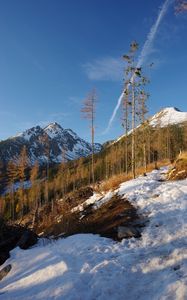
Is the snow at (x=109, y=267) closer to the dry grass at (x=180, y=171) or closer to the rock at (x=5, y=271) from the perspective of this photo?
the rock at (x=5, y=271)

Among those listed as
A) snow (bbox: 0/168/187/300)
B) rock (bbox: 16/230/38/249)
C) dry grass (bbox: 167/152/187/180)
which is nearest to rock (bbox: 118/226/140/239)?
snow (bbox: 0/168/187/300)

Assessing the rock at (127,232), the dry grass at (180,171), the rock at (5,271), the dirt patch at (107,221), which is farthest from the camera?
the dry grass at (180,171)

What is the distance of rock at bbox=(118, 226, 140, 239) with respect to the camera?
32.9ft

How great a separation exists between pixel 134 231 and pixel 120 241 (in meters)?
0.66

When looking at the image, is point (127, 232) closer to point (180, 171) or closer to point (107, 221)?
point (107, 221)

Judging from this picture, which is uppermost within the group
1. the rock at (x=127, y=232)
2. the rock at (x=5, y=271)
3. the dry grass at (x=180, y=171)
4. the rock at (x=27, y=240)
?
the dry grass at (x=180, y=171)

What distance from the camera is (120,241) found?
9758 mm

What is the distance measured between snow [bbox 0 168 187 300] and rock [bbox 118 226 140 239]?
0.27 metres

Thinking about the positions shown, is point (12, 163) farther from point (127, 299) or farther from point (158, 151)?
point (127, 299)

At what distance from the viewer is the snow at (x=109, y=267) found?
22.2 feet

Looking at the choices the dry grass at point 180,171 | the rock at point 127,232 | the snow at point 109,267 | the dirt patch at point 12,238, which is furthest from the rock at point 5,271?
the dry grass at point 180,171

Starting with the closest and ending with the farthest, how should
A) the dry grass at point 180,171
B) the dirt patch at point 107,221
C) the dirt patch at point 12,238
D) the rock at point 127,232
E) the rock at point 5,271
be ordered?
1. the rock at point 5,271
2. the rock at point 127,232
3. the dirt patch at point 107,221
4. the dirt patch at point 12,238
5. the dry grass at point 180,171

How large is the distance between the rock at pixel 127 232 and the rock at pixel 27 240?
3.48 m

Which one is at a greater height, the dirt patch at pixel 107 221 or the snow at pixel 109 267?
the dirt patch at pixel 107 221
